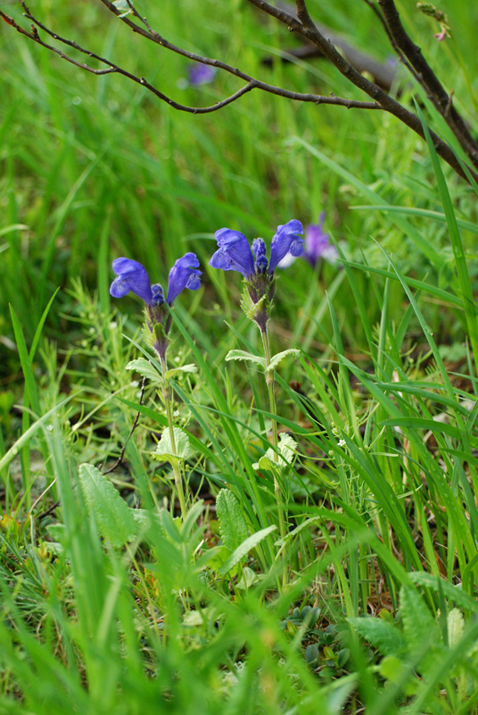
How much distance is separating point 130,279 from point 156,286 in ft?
0.33

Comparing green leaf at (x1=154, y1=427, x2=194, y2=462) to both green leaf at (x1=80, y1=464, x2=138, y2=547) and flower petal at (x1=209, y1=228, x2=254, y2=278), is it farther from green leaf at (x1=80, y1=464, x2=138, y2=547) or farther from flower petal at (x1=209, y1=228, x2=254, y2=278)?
A: flower petal at (x1=209, y1=228, x2=254, y2=278)

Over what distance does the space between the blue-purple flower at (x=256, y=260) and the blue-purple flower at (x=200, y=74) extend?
2.93 m

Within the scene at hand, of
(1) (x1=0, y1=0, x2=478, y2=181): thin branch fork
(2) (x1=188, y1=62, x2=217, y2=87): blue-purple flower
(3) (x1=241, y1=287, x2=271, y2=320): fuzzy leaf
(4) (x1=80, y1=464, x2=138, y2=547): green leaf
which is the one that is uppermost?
(2) (x1=188, y1=62, x2=217, y2=87): blue-purple flower

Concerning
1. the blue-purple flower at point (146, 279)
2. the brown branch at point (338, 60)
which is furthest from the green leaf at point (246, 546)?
the brown branch at point (338, 60)

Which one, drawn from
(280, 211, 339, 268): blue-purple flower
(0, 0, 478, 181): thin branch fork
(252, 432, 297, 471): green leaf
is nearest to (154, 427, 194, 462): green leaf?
(252, 432, 297, 471): green leaf

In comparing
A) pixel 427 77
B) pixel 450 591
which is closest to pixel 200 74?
pixel 427 77

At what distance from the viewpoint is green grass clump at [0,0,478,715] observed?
91 centimetres

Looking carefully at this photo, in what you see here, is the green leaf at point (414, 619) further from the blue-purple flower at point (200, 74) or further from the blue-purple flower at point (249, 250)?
the blue-purple flower at point (200, 74)

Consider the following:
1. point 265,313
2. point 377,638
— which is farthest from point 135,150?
point 377,638

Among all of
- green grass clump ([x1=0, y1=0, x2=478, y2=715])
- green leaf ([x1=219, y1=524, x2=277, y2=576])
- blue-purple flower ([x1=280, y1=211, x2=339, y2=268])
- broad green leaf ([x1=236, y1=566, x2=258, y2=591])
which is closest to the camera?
green grass clump ([x1=0, y1=0, x2=478, y2=715])

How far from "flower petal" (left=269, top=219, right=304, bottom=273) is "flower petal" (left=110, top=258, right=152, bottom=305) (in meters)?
0.31

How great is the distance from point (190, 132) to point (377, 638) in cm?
286

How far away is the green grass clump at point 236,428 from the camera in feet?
3.00

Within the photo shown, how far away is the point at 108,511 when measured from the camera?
116 cm
